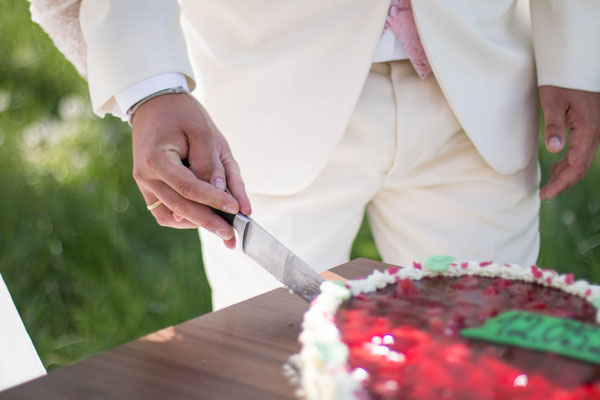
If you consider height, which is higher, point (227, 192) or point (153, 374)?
point (227, 192)

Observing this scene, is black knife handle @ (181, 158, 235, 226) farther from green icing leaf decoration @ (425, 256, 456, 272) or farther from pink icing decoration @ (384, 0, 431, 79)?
pink icing decoration @ (384, 0, 431, 79)

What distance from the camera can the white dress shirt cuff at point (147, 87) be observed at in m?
1.06

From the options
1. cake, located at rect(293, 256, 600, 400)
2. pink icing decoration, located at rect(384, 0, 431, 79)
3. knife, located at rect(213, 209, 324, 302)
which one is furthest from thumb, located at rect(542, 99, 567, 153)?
knife, located at rect(213, 209, 324, 302)

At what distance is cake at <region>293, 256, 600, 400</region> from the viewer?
23.3 inches

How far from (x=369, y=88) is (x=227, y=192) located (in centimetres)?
40

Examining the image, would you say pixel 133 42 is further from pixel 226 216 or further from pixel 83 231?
pixel 83 231

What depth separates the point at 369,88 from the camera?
1.21m

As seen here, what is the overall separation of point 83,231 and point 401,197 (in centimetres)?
185

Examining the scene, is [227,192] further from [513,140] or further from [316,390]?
[513,140]

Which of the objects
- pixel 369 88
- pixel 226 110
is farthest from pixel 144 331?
pixel 369 88

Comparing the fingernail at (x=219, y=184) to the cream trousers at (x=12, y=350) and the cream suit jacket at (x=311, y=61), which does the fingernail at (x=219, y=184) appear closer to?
the cream suit jacket at (x=311, y=61)

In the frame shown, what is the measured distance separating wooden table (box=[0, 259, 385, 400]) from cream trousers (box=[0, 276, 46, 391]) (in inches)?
15.0

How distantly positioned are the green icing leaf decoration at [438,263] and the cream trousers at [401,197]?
0.33 meters

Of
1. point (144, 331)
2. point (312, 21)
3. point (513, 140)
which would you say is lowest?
point (144, 331)
